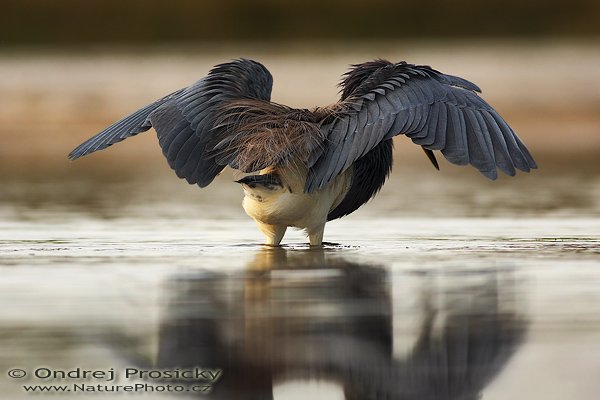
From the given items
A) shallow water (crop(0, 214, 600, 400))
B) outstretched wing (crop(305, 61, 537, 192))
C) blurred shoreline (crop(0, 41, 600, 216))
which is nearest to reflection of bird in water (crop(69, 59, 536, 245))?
outstretched wing (crop(305, 61, 537, 192))

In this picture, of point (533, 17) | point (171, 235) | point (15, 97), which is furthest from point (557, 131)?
point (171, 235)

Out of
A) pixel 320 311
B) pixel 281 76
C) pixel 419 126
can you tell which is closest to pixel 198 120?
pixel 419 126

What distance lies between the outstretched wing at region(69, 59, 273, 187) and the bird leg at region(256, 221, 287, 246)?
54cm

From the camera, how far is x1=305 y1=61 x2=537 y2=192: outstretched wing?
7.81 meters

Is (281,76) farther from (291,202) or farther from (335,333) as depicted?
(335,333)

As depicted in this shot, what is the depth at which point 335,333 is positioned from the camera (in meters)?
5.75

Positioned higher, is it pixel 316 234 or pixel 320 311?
pixel 316 234

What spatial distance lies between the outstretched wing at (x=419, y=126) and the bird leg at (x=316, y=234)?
56 cm

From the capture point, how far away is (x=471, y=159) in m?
7.79

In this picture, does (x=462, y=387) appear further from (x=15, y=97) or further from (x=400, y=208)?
(x=15, y=97)

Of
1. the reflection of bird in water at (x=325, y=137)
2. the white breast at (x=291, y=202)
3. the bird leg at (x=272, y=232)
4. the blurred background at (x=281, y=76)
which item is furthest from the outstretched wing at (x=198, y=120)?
the blurred background at (x=281, y=76)

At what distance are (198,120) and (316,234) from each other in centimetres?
104

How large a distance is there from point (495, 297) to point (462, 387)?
1.80m

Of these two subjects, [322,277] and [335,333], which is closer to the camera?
[335,333]
